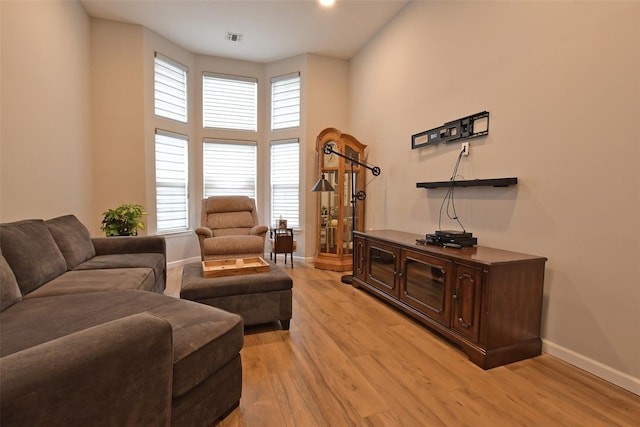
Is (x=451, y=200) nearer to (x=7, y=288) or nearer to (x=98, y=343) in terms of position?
(x=98, y=343)

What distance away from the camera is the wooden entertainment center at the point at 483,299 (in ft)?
6.32

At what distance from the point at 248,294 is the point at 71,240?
5.18ft

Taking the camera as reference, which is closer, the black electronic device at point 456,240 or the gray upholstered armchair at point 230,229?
the black electronic device at point 456,240

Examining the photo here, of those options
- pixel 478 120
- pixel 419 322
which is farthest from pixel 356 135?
pixel 419 322

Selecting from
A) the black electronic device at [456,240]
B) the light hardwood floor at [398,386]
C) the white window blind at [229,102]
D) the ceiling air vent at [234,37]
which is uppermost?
the ceiling air vent at [234,37]

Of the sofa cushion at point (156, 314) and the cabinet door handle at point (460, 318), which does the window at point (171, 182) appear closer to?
the sofa cushion at point (156, 314)

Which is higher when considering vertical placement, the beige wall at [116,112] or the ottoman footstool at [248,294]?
the beige wall at [116,112]

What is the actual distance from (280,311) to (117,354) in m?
1.63

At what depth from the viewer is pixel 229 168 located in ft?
17.1

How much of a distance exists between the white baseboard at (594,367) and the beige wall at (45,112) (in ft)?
13.6

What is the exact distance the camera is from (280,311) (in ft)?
7.95

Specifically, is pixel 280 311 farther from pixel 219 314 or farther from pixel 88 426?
pixel 88 426

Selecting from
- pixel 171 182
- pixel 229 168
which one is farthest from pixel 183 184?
pixel 229 168

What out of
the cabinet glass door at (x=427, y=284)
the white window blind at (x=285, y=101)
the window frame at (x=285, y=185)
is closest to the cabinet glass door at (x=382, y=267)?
the cabinet glass door at (x=427, y=284)
